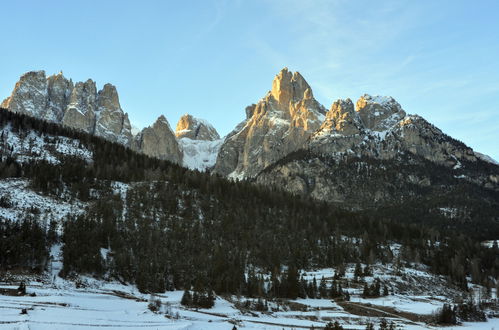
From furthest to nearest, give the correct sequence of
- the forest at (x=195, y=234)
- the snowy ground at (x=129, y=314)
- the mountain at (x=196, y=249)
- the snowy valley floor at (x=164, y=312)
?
the forest at (x=195, y=234)
the mountain at (x=196, y=249)
the snowy valley floor at (x=164, y=312)
the snowy ground at (x=129, y=314)

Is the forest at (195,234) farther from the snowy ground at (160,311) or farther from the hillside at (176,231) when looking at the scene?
the snowy ground at (160,311)

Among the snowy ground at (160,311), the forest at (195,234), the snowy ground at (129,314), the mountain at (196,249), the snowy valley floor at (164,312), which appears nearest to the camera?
the snowy ground at (129,314)

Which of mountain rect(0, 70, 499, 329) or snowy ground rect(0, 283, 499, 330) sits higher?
mountain rect(0, 70, 499, 329)

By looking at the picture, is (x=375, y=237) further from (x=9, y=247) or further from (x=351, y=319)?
(x=9, y=247)

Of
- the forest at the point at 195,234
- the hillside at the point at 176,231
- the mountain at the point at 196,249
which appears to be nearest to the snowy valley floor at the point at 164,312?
the mountain at the point at 196,249

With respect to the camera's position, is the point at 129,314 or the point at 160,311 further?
the point at 160,311

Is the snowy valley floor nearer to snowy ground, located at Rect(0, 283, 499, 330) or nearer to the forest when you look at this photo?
snowy ground, located at Rect(0, 283, 499, 330)

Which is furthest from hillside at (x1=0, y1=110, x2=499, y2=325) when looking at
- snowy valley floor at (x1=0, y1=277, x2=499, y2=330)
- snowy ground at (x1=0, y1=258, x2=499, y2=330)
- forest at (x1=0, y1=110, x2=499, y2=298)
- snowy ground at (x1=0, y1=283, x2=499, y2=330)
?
snowy ground at (x1=0, y1=283, x2=499, y2=330)

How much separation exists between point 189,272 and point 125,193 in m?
43.0

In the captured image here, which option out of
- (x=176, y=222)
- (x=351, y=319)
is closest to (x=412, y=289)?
(x=351, y=319)

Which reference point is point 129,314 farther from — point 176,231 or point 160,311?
point 176,231

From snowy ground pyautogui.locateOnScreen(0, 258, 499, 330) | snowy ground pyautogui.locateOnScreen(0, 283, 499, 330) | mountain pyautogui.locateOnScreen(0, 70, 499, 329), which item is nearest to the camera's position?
snowy ground pyautogui.locateOnScreen(0, 283, 499, 330)

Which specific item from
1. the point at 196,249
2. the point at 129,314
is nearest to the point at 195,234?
the point at 196,249

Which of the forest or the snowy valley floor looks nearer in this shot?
the snowy valley floor
